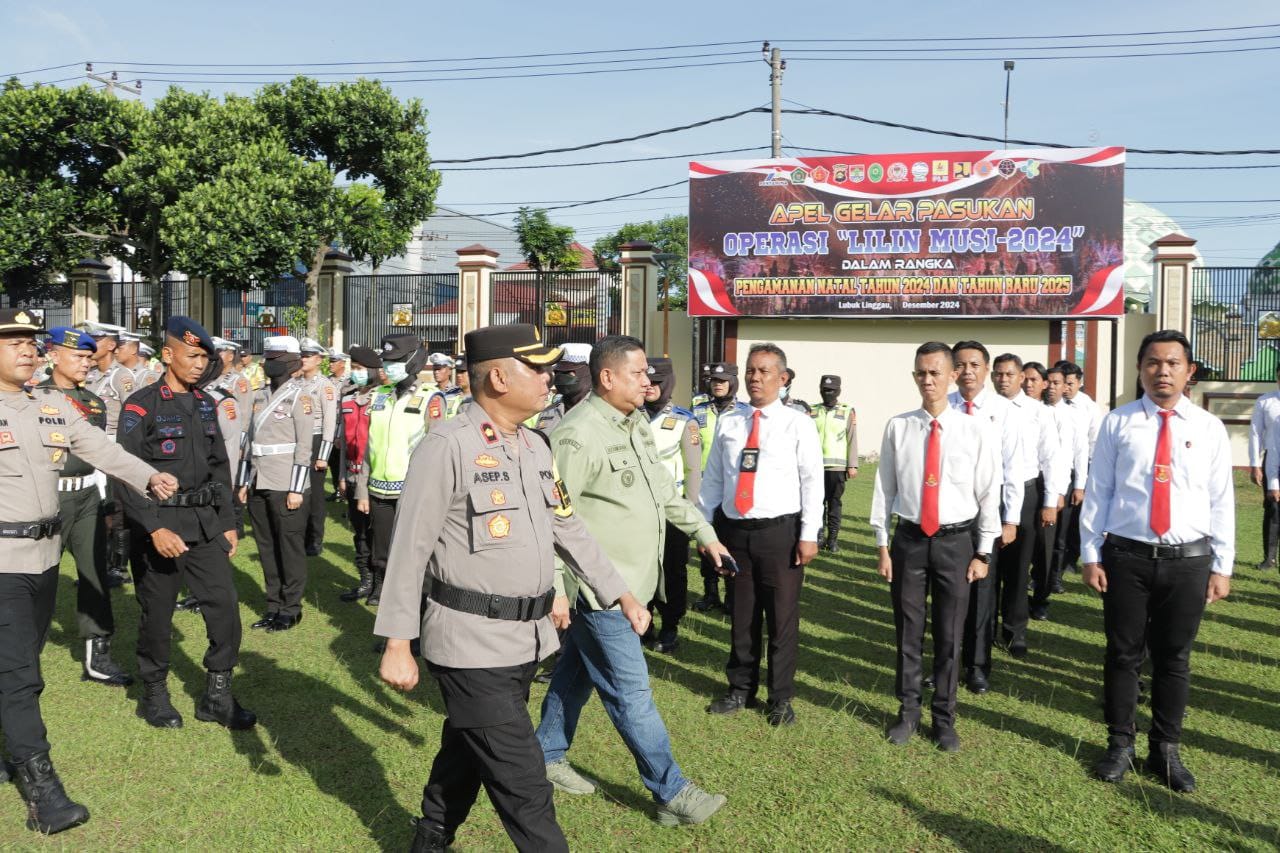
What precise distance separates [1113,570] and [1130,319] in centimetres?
1664

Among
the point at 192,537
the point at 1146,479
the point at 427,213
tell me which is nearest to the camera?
the point at 1146,479

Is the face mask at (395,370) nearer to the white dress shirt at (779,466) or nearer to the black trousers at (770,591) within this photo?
the white dress shirt at (779,466)

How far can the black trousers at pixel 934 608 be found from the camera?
4.95 m

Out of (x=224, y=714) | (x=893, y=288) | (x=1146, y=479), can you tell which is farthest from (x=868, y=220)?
(x=224, y=714)

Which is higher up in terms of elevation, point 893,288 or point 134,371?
point 893,288

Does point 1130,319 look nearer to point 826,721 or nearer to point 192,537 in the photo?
point 826,721

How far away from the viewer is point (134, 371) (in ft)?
34.3

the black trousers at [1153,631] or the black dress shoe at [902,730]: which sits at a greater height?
the black trousers at [1153,631]

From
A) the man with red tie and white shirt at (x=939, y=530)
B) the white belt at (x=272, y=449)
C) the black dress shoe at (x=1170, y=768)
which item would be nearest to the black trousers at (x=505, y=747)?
the man with red tie and white shirt at (x=939, y=530)

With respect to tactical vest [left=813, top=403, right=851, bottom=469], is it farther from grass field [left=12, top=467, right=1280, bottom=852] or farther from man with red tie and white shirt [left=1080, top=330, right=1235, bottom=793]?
man with red tie and white shirt [left=1080, top=330, right=1235, bottom=793]

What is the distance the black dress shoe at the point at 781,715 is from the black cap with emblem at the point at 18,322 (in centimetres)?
415

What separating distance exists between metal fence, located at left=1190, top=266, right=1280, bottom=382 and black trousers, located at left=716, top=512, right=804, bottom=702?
16.3 metres

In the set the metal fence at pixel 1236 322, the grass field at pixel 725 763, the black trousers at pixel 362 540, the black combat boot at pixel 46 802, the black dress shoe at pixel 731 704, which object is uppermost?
the metal fence at pixel 1236 322

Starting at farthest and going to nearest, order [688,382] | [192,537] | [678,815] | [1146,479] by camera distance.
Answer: [688,382] → [192,537] → [1146,479] → [678,815]
